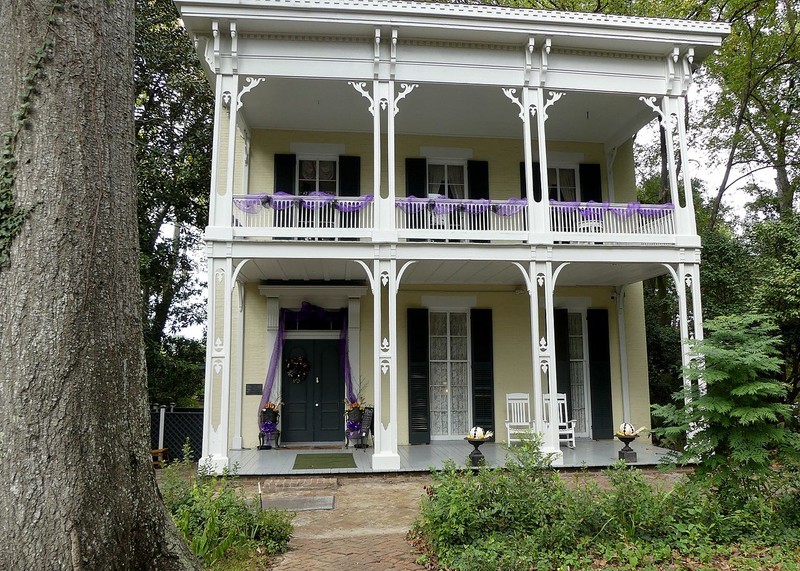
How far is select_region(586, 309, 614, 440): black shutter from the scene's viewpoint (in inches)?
465

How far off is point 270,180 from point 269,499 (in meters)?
6.55

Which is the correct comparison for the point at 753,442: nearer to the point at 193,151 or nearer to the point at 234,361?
the point at 234,361

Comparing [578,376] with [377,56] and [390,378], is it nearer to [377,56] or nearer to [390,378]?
[390,378]

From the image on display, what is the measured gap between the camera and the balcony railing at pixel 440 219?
965cm

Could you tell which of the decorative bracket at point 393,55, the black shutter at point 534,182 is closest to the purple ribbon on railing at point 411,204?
the decorative bracket at point 393,55

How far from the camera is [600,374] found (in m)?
11.9

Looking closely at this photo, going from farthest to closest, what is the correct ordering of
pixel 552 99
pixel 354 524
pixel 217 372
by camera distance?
pixel 552 99 < pixel 217 372 < pixel 354 524

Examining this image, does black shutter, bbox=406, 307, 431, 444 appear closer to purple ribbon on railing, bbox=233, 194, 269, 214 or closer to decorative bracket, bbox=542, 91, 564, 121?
purple ribbon on railing, bbox=233, 194, 269, 214

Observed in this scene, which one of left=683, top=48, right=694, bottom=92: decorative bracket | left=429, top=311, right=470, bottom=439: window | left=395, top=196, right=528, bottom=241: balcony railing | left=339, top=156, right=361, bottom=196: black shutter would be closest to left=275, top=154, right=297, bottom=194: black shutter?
left=339, top=156, right=361, bottom=196: black shutter

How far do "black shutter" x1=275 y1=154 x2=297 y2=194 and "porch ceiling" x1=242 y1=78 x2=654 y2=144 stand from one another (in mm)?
702

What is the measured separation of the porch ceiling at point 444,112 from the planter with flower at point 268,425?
5860 mm

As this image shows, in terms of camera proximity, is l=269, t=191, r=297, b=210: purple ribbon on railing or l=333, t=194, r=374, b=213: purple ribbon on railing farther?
l=333, t=194, r=374, b=213: purple ribbon on railing

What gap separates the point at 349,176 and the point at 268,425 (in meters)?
5.33

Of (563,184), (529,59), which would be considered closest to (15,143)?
(529,59)
